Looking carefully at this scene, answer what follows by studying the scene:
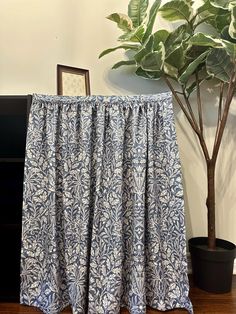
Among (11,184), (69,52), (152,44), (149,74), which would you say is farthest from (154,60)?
(11,184)

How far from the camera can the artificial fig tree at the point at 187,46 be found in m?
1.53

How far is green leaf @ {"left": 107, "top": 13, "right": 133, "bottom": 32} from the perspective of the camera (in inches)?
65.7

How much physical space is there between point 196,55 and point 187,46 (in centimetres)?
14

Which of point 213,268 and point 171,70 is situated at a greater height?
point 171,70

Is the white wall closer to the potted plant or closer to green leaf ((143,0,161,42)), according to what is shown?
the potted plant

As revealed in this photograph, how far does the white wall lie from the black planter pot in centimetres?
56

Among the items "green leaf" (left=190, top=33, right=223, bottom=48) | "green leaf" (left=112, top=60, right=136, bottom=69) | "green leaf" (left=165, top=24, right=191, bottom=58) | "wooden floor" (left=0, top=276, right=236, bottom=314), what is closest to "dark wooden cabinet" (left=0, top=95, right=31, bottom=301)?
"wooden floor" (left=0, top=276, right=236, bottom=314)

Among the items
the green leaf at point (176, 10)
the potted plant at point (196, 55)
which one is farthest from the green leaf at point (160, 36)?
the green leaf at point (176, 10)

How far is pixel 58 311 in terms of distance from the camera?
4.97ft

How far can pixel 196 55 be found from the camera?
68.7 inches

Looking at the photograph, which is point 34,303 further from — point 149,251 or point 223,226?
point 223,226

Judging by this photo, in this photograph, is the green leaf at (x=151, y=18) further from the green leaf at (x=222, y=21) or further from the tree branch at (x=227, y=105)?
the tree branch at (x=227, y=105)

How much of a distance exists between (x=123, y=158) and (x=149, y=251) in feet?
1.89

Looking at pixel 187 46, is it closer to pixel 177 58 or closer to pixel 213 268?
pixel 177 58
